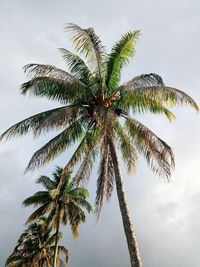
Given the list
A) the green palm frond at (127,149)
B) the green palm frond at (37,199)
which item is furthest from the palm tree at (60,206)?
the green palm frond at (127,149)

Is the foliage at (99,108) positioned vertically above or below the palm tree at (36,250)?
below

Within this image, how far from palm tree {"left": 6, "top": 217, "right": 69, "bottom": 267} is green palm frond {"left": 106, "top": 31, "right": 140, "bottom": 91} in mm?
29564

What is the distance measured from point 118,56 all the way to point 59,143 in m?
4.80

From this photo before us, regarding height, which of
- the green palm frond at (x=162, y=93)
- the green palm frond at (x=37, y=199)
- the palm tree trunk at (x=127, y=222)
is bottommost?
the palm tree trunk at (x=127, y=222)

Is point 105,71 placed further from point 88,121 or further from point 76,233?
point 76,233

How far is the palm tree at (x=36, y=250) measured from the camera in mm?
45812

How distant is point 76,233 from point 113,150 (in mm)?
22583

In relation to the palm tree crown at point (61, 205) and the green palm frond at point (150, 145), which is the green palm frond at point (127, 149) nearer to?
the green palm frond at point (150, 145)

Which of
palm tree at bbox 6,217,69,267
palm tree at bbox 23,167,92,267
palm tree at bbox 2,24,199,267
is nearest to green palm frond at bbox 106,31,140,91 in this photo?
palm tree at bbox 2,24,199,267

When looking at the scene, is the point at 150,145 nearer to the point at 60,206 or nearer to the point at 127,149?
the point at 127,149

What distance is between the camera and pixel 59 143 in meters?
17.9

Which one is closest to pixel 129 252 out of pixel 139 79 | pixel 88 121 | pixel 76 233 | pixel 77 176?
pixel 77 176

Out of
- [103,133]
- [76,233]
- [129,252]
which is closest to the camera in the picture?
[129,252]

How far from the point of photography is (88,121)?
1823cm
